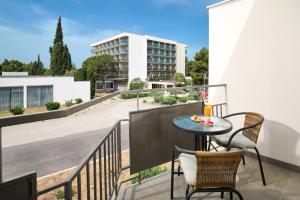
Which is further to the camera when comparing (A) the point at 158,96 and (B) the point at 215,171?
(A) the point at 158,96

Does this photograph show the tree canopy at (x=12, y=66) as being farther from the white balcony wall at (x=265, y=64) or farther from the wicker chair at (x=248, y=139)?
the wicker chair at (x=248, y=139)

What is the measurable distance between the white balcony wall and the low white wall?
855 inches

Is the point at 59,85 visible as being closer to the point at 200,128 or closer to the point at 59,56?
the point at 59,56

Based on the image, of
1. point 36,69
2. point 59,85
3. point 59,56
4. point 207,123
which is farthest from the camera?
point 36,69

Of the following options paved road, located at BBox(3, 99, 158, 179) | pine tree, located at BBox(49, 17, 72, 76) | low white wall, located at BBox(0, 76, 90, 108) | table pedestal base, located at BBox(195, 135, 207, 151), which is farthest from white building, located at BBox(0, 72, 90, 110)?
table pedestal base, located at BBox(195, 135, 207, 151)

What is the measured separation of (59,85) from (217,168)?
25.0 meters

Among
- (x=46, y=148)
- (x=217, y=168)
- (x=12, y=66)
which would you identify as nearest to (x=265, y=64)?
(x=217, y=168)

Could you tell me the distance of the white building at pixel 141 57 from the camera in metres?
49.1

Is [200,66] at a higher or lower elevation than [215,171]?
higher

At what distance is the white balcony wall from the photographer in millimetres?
3145

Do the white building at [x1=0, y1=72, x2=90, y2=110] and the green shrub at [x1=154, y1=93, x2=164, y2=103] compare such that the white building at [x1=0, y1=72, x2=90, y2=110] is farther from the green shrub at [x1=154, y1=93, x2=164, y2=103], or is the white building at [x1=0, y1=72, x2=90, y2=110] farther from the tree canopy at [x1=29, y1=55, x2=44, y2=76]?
the tree canopy at [x1=29, y1=55, x2=44, y2=76]

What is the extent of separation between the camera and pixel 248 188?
2674 mm

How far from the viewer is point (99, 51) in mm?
61344

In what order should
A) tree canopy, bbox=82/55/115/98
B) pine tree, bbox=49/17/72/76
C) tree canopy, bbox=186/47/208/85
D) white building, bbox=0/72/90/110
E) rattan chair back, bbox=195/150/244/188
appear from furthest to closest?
1. tree canopy, bbox=82/55/115/98
2. pine tree, bbox=49/17/72/76
3. tree canopy, bbox=186/47/208/85
4. white building, bbox=0/72/90/110
5. rattan chair back, bbox=195/150/244/188
